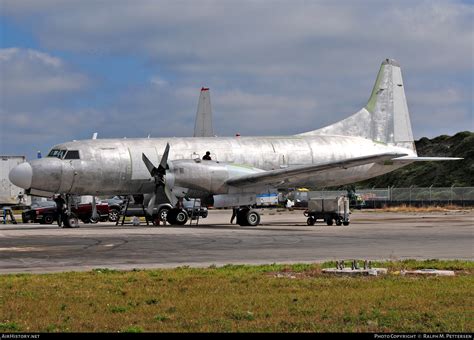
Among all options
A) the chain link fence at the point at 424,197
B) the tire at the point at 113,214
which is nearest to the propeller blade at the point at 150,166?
the tire at the point at 113,214

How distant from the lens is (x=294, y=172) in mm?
37562

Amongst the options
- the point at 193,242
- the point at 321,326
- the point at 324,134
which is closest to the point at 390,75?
the point at 324,134

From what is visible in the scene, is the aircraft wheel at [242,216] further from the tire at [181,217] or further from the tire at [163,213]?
the tire at [163,213]

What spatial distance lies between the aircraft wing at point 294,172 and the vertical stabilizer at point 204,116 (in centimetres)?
2156

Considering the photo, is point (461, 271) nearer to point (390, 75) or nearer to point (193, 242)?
point (193, 242)

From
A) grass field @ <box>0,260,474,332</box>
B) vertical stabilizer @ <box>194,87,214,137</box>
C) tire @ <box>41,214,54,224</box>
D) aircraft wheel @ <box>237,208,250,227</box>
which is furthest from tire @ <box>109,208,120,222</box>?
grass field @ <box>0,260,474,332</box>

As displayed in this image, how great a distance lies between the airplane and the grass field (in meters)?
21.6

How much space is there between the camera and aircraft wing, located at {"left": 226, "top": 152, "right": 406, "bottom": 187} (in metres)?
36.4

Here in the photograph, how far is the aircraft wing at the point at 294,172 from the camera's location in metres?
36.4

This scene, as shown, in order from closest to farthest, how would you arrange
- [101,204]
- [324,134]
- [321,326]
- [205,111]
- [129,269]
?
[321,326]
[129,269]
[324,134]
[101,204]
[205,111]

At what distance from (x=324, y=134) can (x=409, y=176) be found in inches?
3134

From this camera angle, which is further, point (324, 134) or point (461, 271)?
point (324, 134)

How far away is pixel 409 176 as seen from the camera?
12194 centimetres

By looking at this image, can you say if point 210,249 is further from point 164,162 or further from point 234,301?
point 164,162
